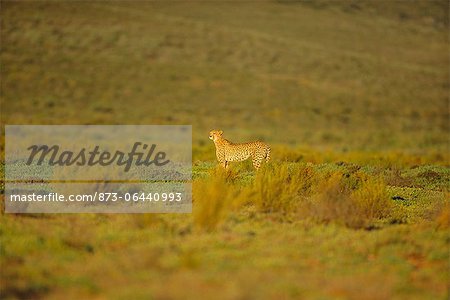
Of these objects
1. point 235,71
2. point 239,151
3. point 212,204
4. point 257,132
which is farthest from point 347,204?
point 235,71

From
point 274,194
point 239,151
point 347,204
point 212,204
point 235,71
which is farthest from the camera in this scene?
point 235,71

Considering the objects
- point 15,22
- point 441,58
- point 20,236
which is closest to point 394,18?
point 441,58

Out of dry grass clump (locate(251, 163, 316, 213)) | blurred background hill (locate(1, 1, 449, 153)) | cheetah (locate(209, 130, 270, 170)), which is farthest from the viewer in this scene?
blurred background hill (locate(1, 1, 449, 153))

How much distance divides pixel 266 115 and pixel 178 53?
49.8ft

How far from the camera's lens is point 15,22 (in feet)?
180

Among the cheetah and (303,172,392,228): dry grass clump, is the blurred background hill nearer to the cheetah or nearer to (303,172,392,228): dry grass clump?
the cheetah

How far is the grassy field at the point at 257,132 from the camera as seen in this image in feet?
23.1

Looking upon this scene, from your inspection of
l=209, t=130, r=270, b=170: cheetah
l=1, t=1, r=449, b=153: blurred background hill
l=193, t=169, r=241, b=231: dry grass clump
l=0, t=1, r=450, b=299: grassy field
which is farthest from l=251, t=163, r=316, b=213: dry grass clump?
l=1, t=1, r=449, b=153: blurred background hill

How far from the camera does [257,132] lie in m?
37.2

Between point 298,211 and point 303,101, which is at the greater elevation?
point 298,211

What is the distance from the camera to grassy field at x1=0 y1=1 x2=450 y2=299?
23.1ft

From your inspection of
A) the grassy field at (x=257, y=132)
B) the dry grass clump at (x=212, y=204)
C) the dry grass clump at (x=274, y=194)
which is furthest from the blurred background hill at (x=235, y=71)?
the dry grass clump at (x=212, y=204)

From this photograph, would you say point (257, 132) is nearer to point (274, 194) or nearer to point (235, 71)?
point (235, 71)

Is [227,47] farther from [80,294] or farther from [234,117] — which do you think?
[80,294]
